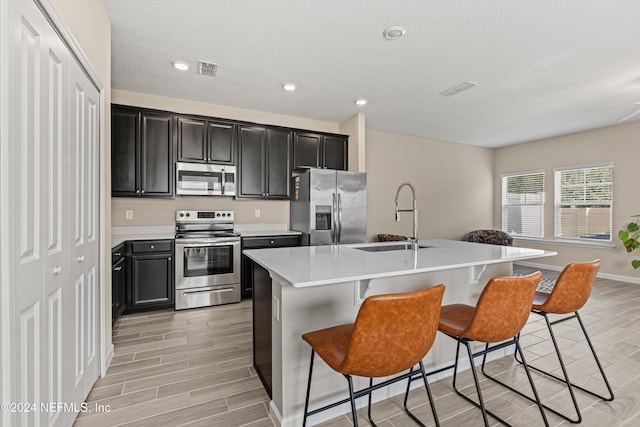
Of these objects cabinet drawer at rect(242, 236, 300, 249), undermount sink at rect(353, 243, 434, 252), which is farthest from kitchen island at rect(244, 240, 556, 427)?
cabinet drawer at rect(242, 236, 300, 249)

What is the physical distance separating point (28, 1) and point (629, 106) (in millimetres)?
6464

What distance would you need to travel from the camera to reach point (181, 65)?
10.5 feet

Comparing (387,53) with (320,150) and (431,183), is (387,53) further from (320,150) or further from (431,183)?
(431,183)

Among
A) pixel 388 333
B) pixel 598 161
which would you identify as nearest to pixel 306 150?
pixel 388 333

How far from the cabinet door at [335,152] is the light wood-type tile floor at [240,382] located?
110 inches

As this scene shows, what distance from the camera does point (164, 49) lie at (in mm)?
2891

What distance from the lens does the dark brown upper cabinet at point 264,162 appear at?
4.37 meters

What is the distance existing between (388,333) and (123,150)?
3843 millimetres

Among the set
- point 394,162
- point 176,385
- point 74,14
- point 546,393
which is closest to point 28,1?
point 74,14

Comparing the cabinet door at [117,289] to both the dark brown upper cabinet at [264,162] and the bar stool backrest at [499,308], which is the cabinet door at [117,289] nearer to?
the dark brown upper cabinet at [264,162]

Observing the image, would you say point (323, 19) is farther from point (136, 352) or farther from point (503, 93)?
point (136, 352)

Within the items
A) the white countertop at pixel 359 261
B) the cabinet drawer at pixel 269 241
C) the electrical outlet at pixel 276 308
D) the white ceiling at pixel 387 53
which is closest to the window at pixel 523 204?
the white ceiling at pixel 387 53

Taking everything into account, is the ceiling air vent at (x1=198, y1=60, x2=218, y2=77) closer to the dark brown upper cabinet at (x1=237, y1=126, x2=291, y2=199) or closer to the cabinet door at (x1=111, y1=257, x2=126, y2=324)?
the dark brown upper cabinet at (x1=237, y1=126, x2=291, y2=199)

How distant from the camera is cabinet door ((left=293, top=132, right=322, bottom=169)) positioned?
15.4 ft
